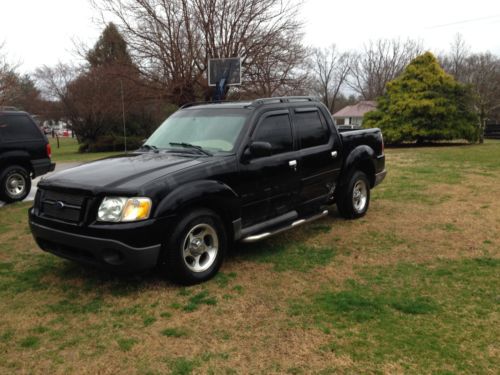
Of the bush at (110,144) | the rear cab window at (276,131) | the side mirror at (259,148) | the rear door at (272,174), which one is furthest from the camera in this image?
the bush at (110,144)

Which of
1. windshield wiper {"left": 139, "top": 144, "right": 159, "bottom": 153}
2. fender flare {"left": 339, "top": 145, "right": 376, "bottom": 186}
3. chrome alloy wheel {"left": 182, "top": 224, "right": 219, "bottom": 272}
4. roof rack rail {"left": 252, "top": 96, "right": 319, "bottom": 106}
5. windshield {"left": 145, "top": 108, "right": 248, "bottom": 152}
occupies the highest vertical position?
roof rack rail {"left": 252, "top": 96, "right": 319, "bottom": 106}

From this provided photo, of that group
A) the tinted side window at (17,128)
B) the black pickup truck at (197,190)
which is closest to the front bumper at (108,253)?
the black pickup truck at (197,190)

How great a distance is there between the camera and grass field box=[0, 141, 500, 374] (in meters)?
3.04

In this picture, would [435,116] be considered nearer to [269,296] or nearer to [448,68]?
[269,296]

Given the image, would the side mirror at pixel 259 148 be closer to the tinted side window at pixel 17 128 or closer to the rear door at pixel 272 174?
the rear door at pixel 272 174

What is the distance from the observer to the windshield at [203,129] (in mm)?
4941

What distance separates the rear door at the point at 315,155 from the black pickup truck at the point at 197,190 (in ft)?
0.05

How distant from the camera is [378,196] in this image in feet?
28.7

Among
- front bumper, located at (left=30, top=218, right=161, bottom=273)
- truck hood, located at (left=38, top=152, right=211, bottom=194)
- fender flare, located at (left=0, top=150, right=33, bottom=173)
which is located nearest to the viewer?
front bumper, located at (left=30, top=218, right=161, bottom=273)

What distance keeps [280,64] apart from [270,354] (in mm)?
21596

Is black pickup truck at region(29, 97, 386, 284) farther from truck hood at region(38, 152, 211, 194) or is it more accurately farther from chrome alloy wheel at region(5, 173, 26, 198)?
chrome alloy wheel at region(5, 173, 26, 198)

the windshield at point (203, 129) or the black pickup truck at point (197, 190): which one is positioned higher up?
the windshield at point (203, 129)

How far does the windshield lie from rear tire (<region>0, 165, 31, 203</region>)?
206 inches

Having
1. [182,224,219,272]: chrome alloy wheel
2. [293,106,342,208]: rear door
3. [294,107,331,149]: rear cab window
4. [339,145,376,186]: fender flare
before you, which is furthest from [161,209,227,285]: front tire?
[339,145,376,186]: fender flare
